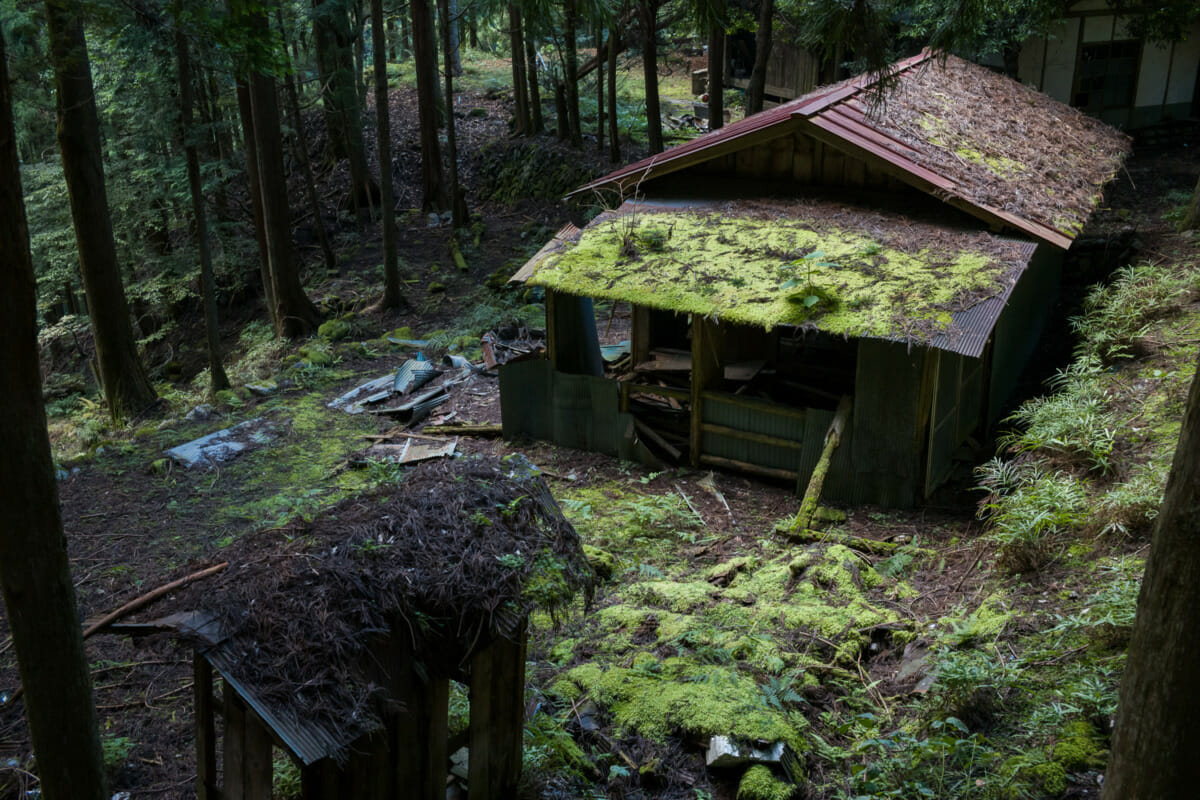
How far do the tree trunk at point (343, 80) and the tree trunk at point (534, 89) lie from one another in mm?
4818

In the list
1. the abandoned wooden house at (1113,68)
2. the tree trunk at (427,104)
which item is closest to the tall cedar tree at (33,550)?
the tree trunk at (427,104)

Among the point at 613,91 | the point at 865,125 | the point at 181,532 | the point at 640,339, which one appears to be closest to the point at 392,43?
the point at 613,91

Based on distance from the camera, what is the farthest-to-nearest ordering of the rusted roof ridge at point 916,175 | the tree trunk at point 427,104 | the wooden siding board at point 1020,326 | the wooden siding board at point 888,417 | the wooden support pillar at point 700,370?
the tree trunk at point 427,104 < the wooden siding board at point 1020,326 < the wooden support pillar at point 700,370 < the rusted roof ridge at point 916,175 < the wooden siding board at point 888,417

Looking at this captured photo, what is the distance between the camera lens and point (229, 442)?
12.3 meters

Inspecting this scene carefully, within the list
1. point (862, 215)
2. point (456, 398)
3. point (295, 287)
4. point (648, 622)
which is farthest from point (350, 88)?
point (648, 622)

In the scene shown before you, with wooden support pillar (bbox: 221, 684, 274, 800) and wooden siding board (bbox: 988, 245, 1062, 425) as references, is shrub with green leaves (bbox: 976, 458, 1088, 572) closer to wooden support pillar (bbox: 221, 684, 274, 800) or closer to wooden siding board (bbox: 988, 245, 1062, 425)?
wooden siding board (bbox: 988, 245, 1062, 425)

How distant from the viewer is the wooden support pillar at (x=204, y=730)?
4.15 meters

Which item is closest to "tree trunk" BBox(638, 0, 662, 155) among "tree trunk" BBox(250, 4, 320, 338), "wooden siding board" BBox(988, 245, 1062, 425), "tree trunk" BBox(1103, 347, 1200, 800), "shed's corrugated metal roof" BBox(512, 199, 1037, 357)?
"shed's corrugated metal roof" BBox(512, 199, 1037, 357)

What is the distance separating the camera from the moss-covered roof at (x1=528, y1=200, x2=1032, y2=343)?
9516mm

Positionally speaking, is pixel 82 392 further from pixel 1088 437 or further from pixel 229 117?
pixel 1088 437

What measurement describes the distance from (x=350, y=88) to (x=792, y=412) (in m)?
17.4

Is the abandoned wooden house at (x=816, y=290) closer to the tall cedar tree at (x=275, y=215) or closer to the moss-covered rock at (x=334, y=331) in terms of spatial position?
the moss-covered rock at (x=334, y=331)

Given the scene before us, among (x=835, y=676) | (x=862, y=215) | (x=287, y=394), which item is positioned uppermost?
(x=862, y=215)

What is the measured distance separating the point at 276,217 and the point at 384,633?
1546 centimetres
